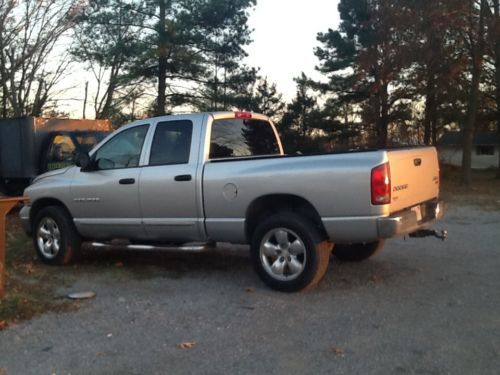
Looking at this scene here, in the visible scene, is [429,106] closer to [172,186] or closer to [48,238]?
[48,238]

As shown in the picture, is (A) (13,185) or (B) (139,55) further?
(B) (139,55)

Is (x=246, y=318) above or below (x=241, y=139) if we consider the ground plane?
below

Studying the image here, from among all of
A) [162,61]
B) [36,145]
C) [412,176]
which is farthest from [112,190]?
[162,61]

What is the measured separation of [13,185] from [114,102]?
15396mm

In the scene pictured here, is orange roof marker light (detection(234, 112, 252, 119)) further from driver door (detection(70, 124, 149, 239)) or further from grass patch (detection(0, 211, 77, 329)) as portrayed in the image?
grass patch (detection(0, 211, 77, 329))

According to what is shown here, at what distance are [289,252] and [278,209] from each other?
501 millimetres

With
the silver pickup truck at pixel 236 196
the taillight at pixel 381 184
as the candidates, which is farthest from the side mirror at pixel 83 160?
the taillight at pixel 381 184

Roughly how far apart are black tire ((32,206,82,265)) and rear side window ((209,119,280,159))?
7.70 feet

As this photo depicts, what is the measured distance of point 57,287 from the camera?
22.2 feet

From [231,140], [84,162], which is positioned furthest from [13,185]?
[231,140]

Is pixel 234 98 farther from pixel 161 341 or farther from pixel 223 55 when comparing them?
pixel 161 341

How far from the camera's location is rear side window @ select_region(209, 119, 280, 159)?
7.07 m

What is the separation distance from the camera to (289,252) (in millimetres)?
6215

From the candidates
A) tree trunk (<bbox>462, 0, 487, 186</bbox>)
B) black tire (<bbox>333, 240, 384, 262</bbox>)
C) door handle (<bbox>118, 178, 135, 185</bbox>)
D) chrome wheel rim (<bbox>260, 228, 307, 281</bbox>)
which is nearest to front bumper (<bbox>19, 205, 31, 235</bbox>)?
door handle (<bbox>118, 178, 135, 185</bbox>)
